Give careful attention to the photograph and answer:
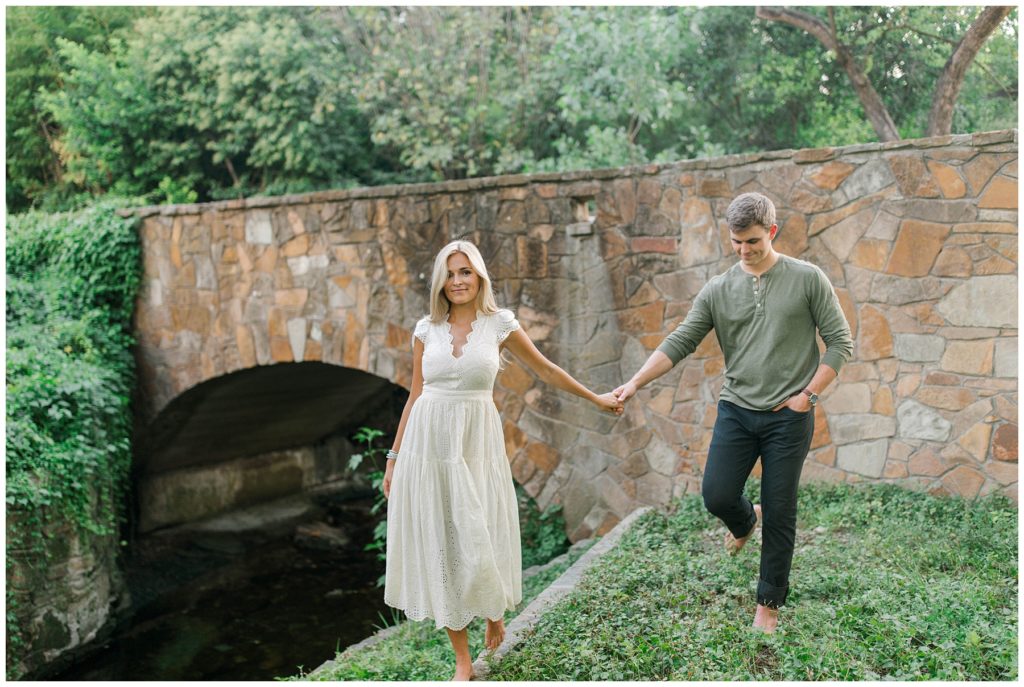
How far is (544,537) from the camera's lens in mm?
6730

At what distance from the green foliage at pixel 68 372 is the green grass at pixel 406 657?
284 cm

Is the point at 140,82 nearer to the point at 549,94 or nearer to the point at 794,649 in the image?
the point at 549,94

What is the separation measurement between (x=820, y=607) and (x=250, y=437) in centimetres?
756

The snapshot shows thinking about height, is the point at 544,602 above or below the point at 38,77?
below

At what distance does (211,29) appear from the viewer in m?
10.6

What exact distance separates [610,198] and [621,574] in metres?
2.74

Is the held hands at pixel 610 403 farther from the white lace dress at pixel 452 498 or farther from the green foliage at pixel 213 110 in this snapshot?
the green foliage at pixel 213 110

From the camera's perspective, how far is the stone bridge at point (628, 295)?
5.17 metres

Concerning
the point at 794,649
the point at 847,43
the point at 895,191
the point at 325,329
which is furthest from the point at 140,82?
the point at 794,649

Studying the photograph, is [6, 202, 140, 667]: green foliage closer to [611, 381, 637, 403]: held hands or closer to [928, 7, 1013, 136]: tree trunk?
[611, 381, 637, 403]: held hands

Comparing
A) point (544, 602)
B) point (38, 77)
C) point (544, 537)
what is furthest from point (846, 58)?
point (38, 77)

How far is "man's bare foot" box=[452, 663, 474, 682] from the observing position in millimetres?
3322

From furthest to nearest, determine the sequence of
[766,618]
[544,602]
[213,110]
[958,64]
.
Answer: [213,110], [958,64], [544,602], [766,618]

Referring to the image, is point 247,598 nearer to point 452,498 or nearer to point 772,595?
point 452,498
